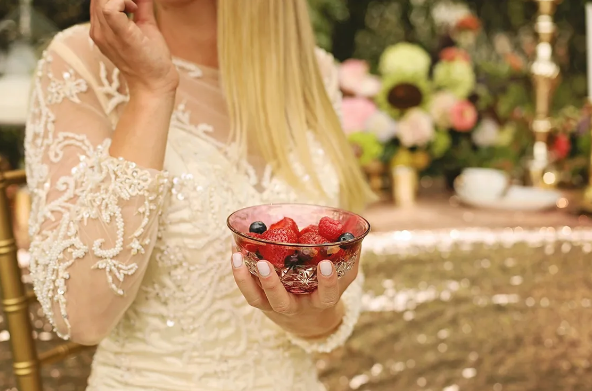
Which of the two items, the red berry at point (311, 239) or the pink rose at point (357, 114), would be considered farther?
the pink rose at point (357, 114)

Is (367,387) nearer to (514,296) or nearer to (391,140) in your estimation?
(514,296)

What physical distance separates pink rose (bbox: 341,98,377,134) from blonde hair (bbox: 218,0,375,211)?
0.57 meters

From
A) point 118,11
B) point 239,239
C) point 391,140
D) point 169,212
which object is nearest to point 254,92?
point 169,212

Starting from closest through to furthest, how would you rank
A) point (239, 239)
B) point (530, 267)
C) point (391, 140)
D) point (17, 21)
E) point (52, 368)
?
1. point (239, 239)
2. point (52, 368)
3. point (530, 267)
4. point (391, 140)
5. point (17, 21)

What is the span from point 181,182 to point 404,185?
94cm

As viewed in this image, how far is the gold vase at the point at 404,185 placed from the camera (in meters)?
1.88

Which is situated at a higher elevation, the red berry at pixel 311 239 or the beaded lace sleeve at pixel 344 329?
the red berry at pixel 311 239

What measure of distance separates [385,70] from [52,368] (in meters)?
1.31

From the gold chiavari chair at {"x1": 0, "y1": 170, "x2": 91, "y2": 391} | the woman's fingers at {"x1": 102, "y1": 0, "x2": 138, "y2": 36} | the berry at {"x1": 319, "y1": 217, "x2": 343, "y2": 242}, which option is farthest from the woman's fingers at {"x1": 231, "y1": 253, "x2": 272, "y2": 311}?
the gold chiavari chair at {"x1": 0, "y1": 170, "x2": 91, "y2": 391}

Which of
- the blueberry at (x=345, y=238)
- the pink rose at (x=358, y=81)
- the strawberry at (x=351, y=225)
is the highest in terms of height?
the blueberry at (x=345, y=238)

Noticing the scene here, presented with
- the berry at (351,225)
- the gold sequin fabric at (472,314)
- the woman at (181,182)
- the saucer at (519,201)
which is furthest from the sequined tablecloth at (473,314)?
the berry at (351,225)

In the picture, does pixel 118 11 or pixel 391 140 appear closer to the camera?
pixel 118 11

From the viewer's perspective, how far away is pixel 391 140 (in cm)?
197

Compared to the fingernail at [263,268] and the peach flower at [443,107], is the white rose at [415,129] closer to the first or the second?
the peach flower at [443,107]
